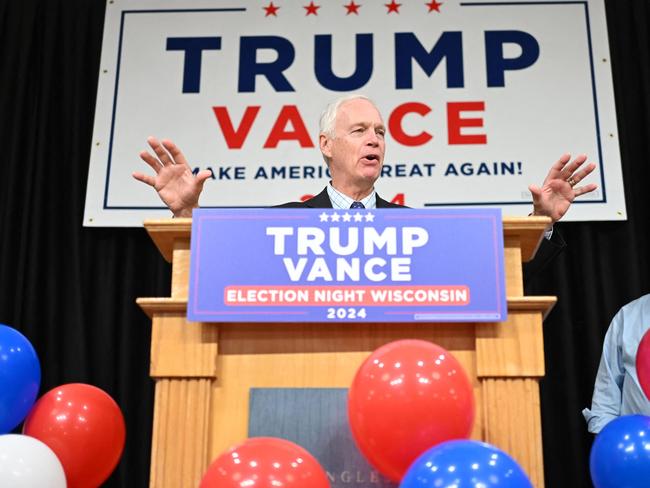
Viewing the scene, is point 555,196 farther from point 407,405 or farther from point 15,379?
point 15,379

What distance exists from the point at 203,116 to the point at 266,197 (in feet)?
1.55

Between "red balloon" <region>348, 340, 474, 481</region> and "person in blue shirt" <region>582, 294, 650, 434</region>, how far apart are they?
1.66 metres

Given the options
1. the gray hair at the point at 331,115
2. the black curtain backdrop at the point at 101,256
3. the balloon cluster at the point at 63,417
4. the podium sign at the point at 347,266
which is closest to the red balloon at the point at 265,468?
the podium sign at the point at 347,266

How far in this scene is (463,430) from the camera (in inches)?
49.9

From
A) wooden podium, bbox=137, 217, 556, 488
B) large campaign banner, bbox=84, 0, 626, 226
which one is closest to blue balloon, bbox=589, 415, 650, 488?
wooden podium, bbox=137, 217, 556, 488

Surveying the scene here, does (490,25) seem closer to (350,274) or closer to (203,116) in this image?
(203,116)

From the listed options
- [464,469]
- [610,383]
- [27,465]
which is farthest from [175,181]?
[610,383]

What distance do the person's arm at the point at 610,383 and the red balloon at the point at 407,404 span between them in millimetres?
1677

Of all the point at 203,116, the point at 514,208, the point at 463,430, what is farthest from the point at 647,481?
the point at 203,116

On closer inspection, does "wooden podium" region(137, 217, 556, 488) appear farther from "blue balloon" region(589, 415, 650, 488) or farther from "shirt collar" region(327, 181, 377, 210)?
"shirt collar" region(327, 181, 377, 210)

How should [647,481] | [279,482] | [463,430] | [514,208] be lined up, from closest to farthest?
[279,482] → [463,430] → [647,481] → [514,208]

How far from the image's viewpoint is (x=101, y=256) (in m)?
3.65

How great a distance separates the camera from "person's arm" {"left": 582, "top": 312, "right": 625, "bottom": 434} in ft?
9.16

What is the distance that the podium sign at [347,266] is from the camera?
1.35m
